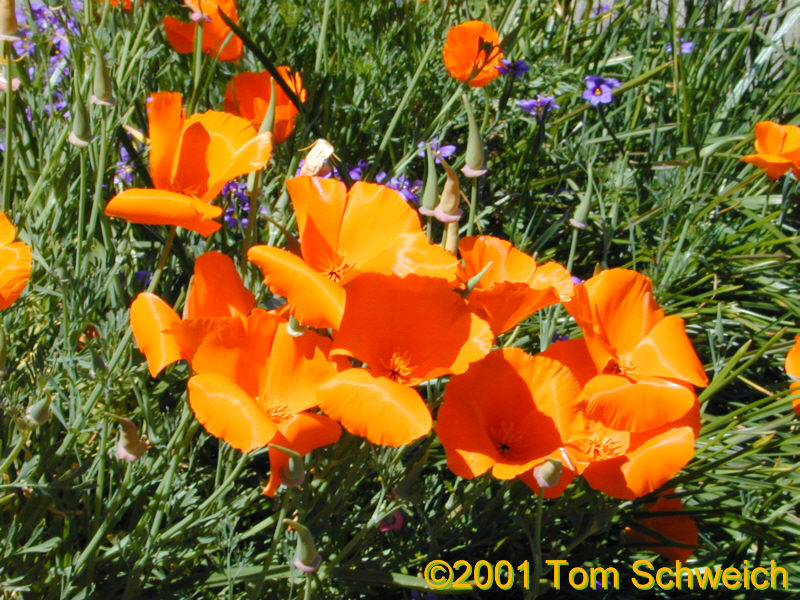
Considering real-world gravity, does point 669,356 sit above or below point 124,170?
above

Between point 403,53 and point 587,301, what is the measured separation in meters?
1.57

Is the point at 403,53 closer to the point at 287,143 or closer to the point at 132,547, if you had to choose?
the point at 287,143

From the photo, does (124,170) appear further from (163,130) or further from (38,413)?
(38,413)

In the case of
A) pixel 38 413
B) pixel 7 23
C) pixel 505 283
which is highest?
pixel 7 23

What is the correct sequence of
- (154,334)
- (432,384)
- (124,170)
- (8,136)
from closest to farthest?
(154,334) → (8,136) → (432,384) → (124,170)

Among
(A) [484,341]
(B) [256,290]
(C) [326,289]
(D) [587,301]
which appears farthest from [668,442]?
(B) [256,290]

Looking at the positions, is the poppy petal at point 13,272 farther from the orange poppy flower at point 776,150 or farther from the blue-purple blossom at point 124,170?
the orange poppy flower at point 776,150

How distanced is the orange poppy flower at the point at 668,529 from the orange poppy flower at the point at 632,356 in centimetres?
51

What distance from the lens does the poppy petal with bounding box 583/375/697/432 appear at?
3.90 feet

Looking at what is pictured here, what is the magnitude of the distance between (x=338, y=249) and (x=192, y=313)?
0.26m

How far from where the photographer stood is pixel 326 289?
3.52 ft

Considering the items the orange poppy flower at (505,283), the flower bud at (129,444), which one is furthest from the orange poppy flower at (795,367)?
the flower bud at (129,444)

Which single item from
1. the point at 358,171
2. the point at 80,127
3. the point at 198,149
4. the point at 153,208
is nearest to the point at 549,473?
the point at 153,208

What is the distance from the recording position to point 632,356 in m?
1.39
